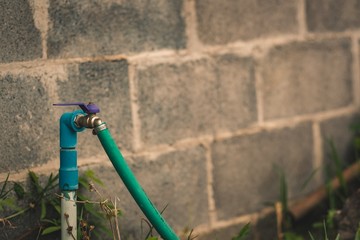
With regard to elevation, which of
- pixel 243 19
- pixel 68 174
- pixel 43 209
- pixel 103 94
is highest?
pixel 243 19

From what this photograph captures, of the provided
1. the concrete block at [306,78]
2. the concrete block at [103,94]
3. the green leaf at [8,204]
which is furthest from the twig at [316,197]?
the green leaf at [8,204]

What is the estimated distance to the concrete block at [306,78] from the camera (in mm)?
3027

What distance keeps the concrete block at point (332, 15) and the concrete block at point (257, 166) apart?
500mm

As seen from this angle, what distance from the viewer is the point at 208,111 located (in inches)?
110

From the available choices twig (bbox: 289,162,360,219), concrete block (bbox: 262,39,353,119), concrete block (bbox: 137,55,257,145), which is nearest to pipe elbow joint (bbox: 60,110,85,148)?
concrete block (bbox: 137,55,257,145)

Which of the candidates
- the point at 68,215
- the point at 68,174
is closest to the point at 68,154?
the point at 68,174

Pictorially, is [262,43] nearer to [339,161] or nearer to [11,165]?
[339,161]

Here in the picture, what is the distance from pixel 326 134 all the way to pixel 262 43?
64cm

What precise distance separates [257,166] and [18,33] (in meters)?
1.29

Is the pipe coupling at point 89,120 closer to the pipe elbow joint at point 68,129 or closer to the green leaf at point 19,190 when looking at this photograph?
the pipe elbow joint at point 68,129

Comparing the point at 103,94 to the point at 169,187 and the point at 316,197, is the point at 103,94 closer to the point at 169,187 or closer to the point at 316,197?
the point at 169,187

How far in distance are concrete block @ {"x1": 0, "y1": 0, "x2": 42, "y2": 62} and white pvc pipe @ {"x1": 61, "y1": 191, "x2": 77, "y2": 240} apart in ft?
1.66

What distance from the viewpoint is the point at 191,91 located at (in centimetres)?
272

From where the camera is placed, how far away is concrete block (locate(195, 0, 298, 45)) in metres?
2.74
